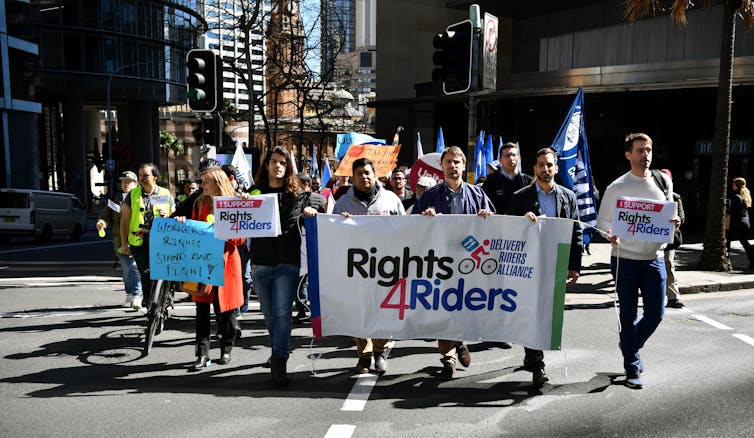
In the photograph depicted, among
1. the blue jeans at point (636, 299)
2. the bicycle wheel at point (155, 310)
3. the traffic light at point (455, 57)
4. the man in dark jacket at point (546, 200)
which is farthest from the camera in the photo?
the traffic light at point (455, 57)

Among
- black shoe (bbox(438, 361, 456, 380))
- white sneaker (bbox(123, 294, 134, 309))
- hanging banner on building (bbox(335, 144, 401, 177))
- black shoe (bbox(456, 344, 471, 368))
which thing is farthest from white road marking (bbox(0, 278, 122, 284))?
black shoe (bbox(438, 361, 456, 380))

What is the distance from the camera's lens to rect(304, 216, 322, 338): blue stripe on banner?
→ 5.55 metres

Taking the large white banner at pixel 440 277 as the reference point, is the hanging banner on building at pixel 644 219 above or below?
above

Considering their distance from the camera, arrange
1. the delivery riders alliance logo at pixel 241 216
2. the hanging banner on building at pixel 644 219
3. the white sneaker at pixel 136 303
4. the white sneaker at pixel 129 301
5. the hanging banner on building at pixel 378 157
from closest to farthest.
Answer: the hanging banner on building at pixel 644 219, the delivery riders alliance logo at pixel 241 216, the white sneaker at pixel 136 303, the white sneaker at pixel 129 301, the hanging banner on building at pixel 378 157

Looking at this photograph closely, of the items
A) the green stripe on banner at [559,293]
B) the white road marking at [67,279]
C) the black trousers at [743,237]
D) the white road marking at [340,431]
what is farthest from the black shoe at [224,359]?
the black trousers at [743,237]

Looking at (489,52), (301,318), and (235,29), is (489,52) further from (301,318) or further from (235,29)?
(235,29)

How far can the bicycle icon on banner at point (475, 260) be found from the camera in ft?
17.5

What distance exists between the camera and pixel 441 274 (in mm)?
5418

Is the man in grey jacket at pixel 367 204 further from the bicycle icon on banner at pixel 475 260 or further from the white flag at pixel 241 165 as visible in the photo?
the white flag at pixel 241 165

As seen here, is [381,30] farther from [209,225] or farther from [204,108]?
[209,225]

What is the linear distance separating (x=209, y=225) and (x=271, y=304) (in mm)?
1056

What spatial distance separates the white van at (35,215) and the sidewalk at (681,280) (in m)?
17.5

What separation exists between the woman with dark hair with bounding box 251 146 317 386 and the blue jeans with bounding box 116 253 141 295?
3.57 metres

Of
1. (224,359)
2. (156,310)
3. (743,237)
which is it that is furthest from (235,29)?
(224,359)
